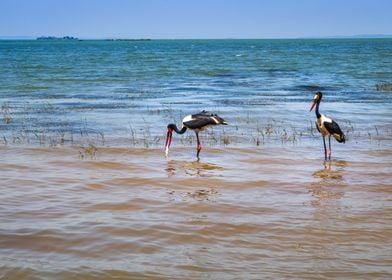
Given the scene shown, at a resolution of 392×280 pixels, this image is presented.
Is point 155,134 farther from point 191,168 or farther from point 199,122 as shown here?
point 191,168

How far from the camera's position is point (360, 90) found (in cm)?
2816

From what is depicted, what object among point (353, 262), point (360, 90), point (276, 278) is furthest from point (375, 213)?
point (360, 90)

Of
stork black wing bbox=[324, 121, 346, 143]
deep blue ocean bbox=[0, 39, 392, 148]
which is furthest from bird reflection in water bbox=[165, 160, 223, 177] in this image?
stork black wing bbox=[324, 121, 346, 143]

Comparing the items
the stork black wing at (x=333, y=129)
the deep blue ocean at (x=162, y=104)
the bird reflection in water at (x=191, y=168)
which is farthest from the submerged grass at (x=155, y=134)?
the bird reflection in water at (x=191, y=168)

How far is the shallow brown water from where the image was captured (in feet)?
19.6

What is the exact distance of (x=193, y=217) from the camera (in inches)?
306

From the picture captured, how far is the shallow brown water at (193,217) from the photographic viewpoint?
5961mm

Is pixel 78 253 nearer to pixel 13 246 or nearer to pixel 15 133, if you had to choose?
pixel 13 246

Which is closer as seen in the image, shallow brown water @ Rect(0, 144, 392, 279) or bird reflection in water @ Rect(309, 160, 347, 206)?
shallow brown water @ Rect(0, 144, 392, 279)

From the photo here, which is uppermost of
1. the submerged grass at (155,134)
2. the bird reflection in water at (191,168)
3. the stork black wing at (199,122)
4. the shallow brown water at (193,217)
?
the stork black wing at (199,122)

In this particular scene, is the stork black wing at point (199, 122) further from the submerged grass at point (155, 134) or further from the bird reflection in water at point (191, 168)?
the bird reflection in water at point (191, 168)

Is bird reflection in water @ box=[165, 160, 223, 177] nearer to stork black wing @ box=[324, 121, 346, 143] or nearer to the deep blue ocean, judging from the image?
the deep blue ocean

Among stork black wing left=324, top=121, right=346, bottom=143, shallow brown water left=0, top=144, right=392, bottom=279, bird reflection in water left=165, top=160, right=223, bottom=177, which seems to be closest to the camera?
shallow brown water left=0, top=144, right=392, bottom=279

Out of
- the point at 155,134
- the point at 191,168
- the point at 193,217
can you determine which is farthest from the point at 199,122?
the point at 193,217
